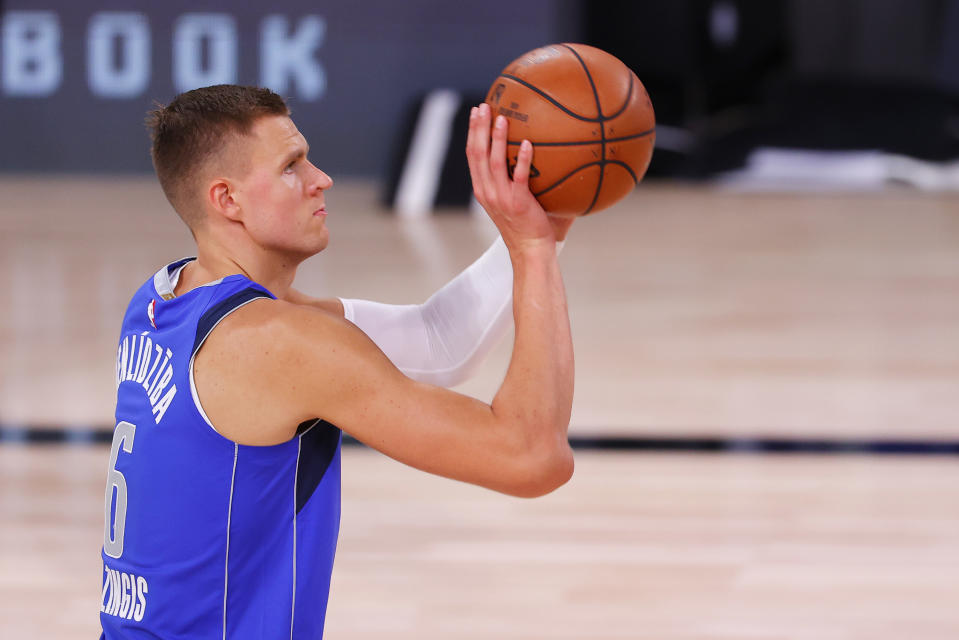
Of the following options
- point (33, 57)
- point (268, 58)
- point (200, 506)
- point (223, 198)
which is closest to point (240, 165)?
point (223, 198)

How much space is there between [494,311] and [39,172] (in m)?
10.8

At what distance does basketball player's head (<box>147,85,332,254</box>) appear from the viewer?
1850mm

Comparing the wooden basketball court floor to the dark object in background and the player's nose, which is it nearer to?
the player's nose

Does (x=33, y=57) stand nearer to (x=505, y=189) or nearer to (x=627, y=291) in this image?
(x=627, y=291)

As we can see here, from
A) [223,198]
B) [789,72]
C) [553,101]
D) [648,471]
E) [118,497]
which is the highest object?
[553,101]

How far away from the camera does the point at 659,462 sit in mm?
4016

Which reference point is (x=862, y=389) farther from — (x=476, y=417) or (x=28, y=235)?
(x=28, y=235)

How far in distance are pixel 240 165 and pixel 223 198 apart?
2.1 inches

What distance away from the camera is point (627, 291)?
22.9 feet

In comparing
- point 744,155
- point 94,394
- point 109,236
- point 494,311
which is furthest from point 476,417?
point 744,155

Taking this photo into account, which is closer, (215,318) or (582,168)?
(215,318)

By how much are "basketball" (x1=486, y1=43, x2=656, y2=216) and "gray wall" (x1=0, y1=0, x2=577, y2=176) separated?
959 cm

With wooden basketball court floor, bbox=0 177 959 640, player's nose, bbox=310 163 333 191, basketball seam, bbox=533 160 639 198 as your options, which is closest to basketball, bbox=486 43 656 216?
basketball seam, bbox=533 160 639 198

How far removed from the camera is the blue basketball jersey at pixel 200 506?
1.79 metres
